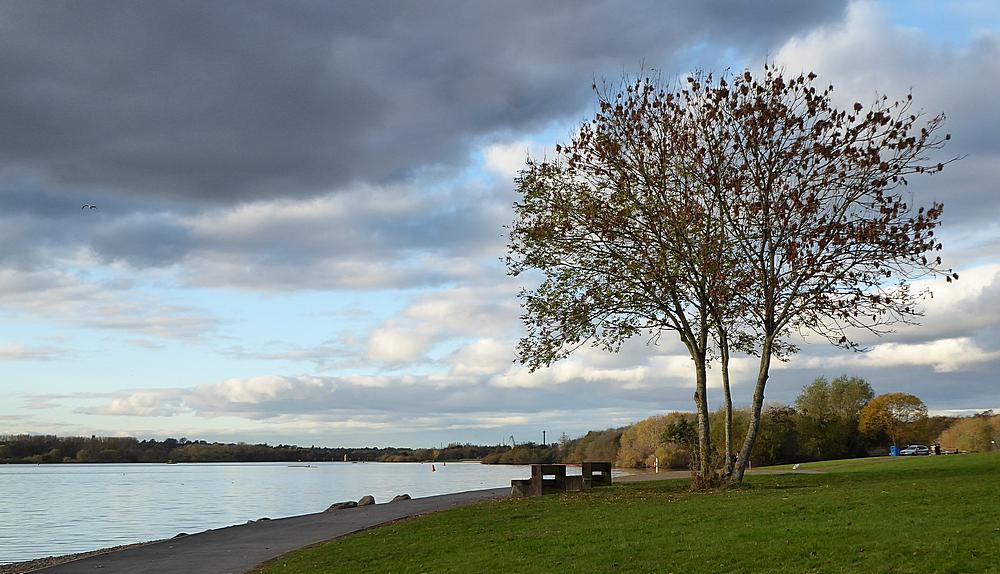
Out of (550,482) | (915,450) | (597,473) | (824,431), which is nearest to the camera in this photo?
(550,482)

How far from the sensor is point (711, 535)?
16.8 metres

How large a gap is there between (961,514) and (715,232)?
14.5 metres

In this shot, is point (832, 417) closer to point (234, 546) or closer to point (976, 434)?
point (976, 434)

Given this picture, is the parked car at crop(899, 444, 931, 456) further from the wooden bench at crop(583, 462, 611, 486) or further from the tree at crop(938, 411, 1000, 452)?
the wooden bench at crop(583, 462, 611, 486)

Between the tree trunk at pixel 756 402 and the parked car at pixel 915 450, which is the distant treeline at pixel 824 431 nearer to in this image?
Answer: the parked car at pixel 915 450

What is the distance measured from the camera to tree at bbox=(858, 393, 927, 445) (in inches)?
3504

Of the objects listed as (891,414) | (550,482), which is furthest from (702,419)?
(891,414)

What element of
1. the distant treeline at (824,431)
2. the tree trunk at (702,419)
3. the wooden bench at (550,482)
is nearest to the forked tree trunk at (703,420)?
the tree trunk at (702,419)

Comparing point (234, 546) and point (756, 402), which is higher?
point (756, 402)

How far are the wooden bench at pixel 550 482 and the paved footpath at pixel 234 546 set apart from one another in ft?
3.79

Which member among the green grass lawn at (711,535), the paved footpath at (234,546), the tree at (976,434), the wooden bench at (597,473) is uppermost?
the tree at (976,434)

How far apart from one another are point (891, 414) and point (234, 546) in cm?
8227

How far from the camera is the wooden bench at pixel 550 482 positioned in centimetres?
3231

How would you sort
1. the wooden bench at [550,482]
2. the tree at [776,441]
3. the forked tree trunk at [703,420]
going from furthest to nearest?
the tree at [776,441] < the wooden bench at [550,482] < the forked tree trunk at [703,420]
